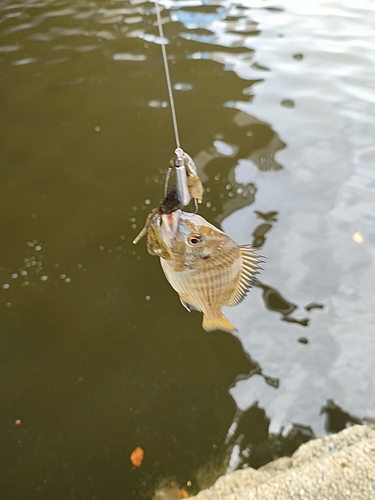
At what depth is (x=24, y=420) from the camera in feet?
7.77

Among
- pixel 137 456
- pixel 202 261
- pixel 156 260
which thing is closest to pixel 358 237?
pixel 156 260

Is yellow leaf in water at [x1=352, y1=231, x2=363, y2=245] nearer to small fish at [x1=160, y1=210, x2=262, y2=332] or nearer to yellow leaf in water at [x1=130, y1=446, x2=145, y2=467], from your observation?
small fish at [x1=160, y1=210, x2=262, y2=332]

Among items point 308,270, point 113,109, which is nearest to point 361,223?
point 308,270

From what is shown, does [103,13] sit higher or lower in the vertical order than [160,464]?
higher

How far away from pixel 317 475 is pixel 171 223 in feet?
4.79

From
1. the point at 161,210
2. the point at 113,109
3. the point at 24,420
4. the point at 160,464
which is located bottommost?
the point at 160,464

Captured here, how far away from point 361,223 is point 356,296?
2.01ft

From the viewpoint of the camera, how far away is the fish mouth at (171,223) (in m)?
1.28

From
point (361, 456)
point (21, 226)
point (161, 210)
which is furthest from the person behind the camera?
point (21, 226)

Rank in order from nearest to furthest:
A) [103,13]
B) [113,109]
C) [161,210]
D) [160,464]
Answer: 1. [161,210]
2. [160,464]
3. [113,109]
4. [103,13]

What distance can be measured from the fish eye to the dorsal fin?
0.74 feet

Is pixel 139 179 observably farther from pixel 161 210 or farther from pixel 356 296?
pixel 161 210

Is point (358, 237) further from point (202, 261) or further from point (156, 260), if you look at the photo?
point (202, 261)

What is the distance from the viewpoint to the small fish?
1.31 metres
